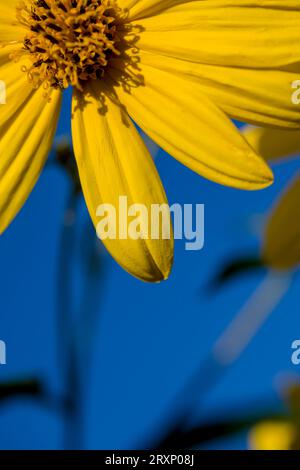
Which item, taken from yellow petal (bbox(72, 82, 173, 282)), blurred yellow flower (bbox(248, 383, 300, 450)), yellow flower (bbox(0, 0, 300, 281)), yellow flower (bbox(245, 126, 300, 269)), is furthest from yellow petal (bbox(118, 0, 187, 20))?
blurred yellow flower (bbox(248, 383, 300, 450))

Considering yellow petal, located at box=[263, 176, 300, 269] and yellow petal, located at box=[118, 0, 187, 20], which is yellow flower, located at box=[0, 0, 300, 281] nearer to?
yellow petal, located at box=[118, 0, 187, 20]

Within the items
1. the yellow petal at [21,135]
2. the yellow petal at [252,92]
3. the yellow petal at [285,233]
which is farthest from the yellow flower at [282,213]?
the yellow petal at [21,135]

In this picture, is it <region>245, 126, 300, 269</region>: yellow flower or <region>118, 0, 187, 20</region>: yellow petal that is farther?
<region>245, 126, 300, 269</region>: yellow flower

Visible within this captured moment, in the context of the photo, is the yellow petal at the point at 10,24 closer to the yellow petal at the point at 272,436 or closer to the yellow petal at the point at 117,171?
the yellow petal at the point at 117,171

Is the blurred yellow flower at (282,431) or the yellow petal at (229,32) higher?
the yellow petal at (229,32)
